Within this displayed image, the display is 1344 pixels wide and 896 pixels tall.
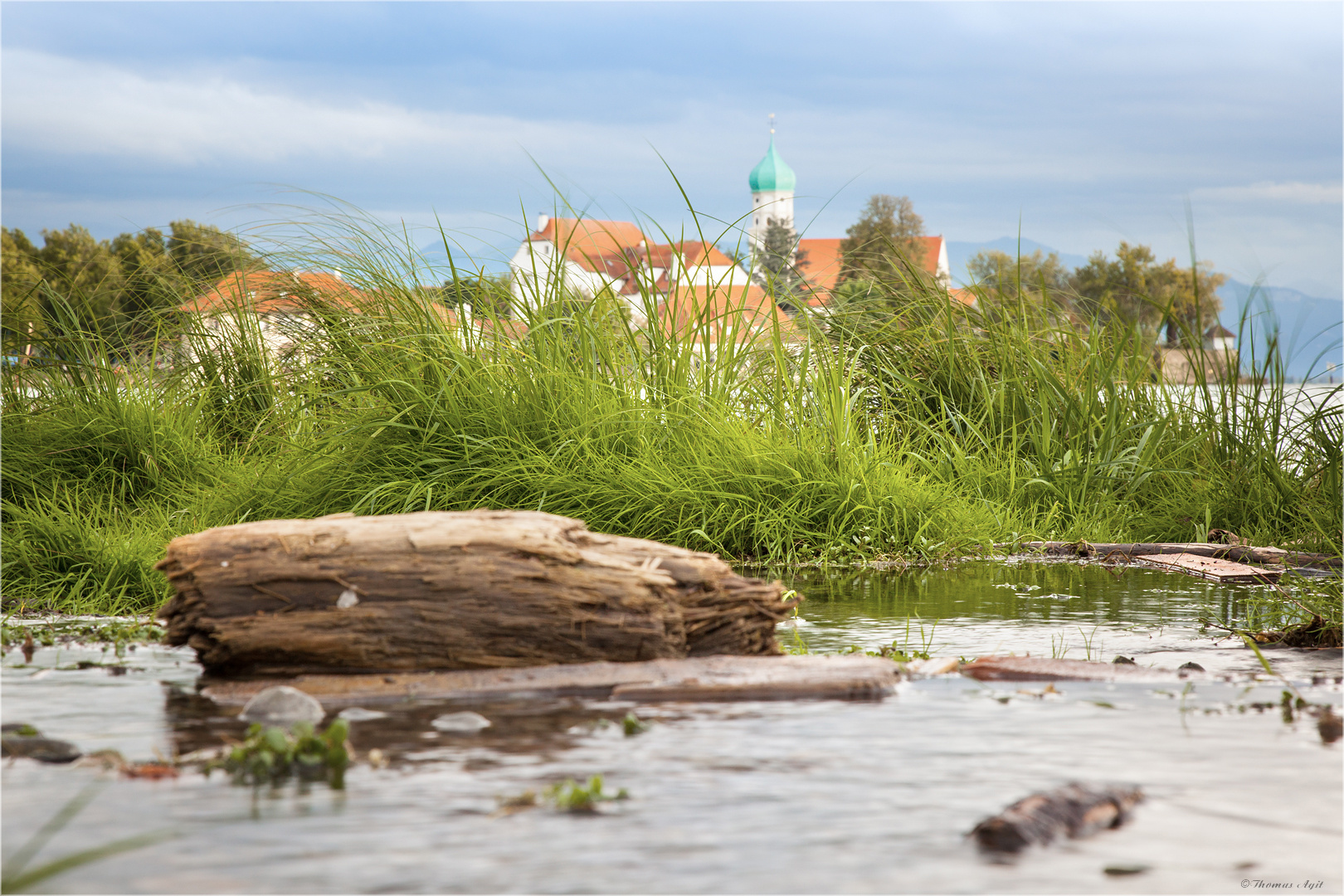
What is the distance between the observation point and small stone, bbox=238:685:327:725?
2.63 meters

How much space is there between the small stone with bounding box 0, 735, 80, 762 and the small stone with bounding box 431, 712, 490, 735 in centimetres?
73

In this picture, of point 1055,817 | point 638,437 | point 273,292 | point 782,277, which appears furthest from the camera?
point 273,292

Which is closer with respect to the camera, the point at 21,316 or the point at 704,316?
the point at 704,316

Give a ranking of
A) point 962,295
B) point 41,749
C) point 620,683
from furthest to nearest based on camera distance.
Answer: point 962,295 < point 620,683 < point 41,749

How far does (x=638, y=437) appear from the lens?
578cm

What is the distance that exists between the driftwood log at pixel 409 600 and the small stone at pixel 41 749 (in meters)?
0.60

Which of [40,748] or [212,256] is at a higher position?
[212,256]

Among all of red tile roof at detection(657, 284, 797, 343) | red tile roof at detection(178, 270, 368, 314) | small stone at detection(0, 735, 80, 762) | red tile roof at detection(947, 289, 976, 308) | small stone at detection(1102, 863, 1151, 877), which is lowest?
small stone at detection(1102, 863, 1151, 877)

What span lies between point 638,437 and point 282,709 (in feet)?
10.7

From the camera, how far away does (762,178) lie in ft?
336

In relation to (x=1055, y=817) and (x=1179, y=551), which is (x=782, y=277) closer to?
(x=1179, y=551)

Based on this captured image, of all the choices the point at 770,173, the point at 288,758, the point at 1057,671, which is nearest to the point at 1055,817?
the point at 1057,671

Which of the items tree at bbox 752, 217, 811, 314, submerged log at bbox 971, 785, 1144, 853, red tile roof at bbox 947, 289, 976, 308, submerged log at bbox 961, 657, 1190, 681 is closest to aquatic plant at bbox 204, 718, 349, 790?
submerged log at bbox 971, 785, 1144, 853

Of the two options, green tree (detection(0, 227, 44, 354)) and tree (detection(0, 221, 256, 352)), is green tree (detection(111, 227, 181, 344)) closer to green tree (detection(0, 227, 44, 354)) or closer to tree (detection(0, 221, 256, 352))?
tree (detection(0, 221, 256, 352))
